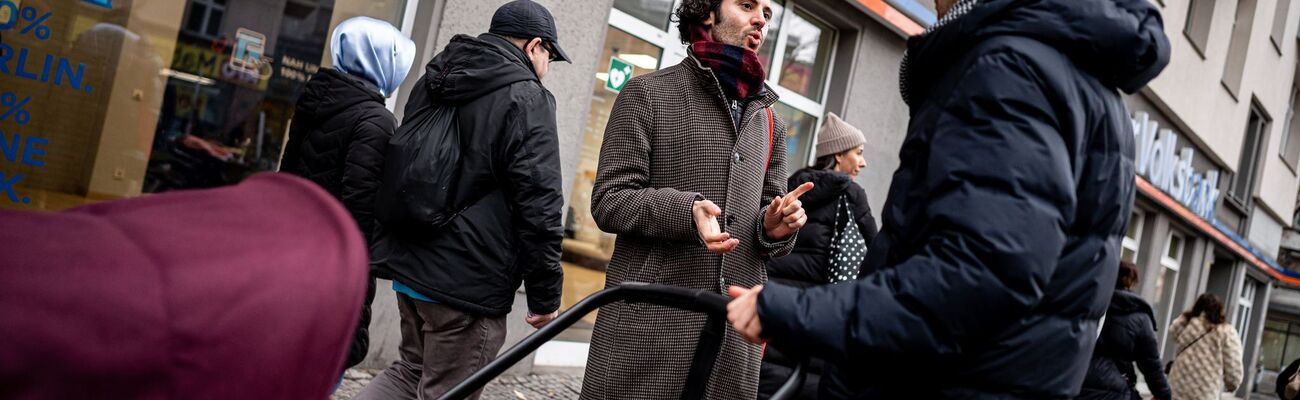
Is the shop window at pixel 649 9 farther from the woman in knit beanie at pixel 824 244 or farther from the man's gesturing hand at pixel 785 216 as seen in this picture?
the man's gesturing hand at pixel 785 216

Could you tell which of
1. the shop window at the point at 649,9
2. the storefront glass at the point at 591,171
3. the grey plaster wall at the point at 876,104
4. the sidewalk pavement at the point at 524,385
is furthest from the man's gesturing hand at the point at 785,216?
the grey plaster wall at the point at 876,104

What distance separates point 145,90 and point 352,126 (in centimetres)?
213

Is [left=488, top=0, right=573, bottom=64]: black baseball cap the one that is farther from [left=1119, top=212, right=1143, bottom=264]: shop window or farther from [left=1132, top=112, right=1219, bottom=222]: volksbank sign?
[left=1119, top=212, right=1143, bottom=264]: shop window

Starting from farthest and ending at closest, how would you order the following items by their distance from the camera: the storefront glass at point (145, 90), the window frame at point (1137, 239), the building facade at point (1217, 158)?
the window frame at point (1137, 239), the building facade at point (1217, 158), the storefront glass at point (145, 90)

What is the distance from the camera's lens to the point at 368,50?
143 inches

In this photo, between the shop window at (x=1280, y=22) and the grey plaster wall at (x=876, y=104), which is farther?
the shop window at (x=1280, y=22)

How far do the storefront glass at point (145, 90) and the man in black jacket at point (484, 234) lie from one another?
2347 millimetres

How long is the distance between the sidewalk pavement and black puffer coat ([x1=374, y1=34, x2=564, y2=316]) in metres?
2.11

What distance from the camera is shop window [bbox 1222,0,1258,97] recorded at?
19797mm

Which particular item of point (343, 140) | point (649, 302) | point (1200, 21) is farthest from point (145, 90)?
point (1200, 21)

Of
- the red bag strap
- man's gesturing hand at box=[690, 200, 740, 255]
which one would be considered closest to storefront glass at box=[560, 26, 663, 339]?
the red bag strap

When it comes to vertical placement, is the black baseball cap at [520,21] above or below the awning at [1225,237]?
below

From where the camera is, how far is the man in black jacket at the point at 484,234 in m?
3.19

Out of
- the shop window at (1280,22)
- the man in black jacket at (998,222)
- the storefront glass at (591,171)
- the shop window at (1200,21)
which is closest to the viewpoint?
the man in black jacket at (998,222)
